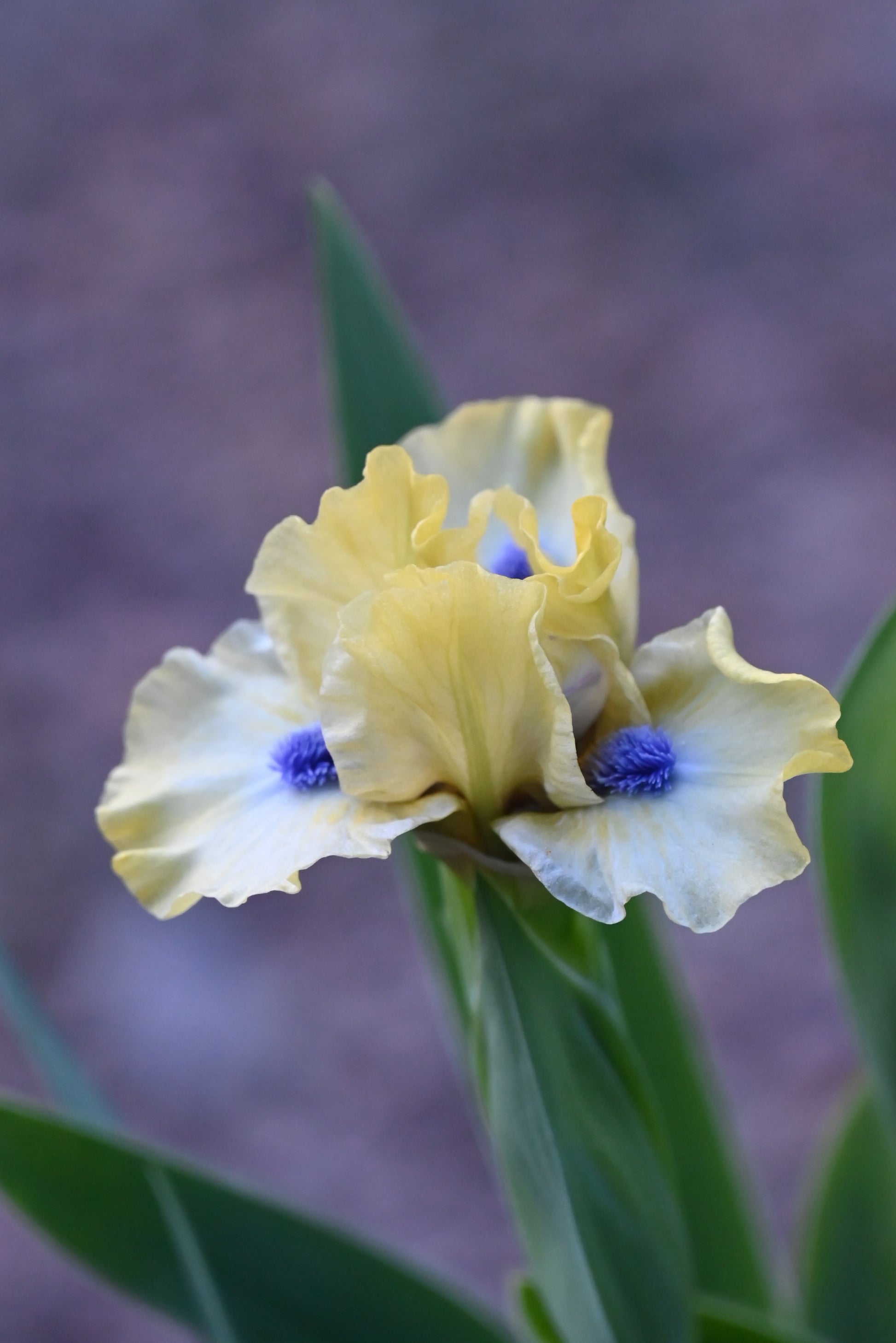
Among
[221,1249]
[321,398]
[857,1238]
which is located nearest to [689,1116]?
[857,1238]

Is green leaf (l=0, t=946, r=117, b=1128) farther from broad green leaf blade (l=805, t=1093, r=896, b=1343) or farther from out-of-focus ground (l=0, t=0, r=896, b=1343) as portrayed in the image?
out-of-focus ground (l=0, t=0, r=896, b=1343)

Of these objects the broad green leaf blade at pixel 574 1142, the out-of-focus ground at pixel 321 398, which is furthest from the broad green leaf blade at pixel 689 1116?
the out-of-focus ground at pixel 321 398

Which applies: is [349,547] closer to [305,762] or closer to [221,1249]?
[305,762]

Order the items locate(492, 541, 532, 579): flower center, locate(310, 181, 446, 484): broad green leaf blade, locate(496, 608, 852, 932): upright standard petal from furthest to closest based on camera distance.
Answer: locate(310, 181, 446, 484): broad green leaf blade < locate(492, 541, 532, 579): flower center < locate(496, 608, 852, 932): upright standard petal

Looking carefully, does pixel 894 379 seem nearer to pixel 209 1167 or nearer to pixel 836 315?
pixel 836 315

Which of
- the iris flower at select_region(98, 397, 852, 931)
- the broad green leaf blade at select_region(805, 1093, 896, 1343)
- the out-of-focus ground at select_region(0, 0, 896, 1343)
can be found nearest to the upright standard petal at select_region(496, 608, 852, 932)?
the iris flower at select_region(98, 397, 852, 931)

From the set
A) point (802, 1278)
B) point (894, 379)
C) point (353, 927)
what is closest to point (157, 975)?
point (353, 927)
